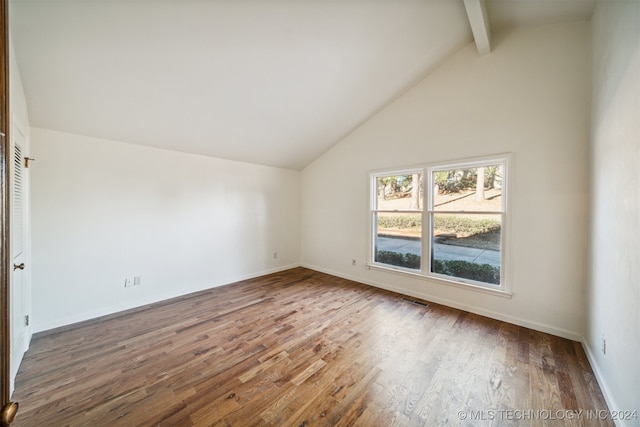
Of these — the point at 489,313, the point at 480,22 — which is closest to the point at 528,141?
the point at 480,22

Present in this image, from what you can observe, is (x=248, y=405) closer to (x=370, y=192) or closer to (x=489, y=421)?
(x=489, y=421)

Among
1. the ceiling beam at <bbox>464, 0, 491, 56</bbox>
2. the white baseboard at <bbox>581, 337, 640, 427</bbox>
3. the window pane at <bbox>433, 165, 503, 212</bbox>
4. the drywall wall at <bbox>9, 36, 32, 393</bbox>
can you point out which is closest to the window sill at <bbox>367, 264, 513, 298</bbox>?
the white baseboard at <bbox>581, 337, 640, 427</bbox>

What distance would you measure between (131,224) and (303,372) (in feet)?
9.72

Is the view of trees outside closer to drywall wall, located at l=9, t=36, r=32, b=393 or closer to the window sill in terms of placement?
the window sill

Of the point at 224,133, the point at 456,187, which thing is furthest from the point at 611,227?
the point at 224,133

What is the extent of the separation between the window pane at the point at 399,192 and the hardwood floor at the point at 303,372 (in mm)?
1605

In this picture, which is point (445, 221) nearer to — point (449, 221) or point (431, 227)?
point (449, 221)

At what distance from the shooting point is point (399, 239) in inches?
152

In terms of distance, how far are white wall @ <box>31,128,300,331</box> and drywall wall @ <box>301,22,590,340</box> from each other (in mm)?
2960

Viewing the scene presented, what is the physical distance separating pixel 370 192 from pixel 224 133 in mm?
2539

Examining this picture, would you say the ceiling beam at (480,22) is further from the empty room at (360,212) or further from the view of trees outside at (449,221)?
the view of trees outside at (449,221)

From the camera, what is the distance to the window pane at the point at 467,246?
9.73 feet

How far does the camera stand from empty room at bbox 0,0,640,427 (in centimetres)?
164

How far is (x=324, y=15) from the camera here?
2.18 meters
